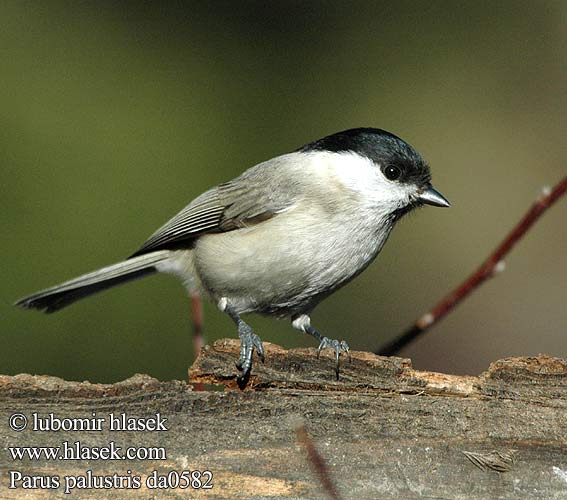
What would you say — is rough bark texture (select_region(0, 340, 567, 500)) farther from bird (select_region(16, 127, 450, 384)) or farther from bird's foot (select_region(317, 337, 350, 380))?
bird (select_region(16, 127, 450, 384))

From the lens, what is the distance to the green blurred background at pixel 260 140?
11.2 feet

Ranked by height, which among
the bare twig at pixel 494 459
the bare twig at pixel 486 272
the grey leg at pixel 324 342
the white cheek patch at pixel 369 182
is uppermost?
the white cheek patch at pixel 369 182

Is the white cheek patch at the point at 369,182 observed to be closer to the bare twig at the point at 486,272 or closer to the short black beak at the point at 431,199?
the short black beak at the point at 431,199

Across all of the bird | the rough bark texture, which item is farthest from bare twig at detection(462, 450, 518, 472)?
the bird

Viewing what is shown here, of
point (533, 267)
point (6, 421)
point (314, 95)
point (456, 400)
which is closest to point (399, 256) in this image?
point (533, 267)

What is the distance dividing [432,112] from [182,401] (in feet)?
10.7

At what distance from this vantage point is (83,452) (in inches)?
67.2

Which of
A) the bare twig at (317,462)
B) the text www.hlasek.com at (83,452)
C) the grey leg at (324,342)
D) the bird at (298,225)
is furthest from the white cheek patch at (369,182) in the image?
the text www.hlasek.com at (83,452)

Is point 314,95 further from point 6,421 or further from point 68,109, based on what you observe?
point 6,421

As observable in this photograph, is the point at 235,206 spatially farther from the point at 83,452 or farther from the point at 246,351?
the point at 83,452

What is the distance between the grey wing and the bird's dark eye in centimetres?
29

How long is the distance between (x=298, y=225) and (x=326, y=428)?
2.56 ft

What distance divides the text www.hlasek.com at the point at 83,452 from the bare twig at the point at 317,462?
12.0 inches

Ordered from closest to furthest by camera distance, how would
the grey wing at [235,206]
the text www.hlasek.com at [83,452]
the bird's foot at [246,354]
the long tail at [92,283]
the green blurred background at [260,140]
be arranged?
the text www.hlasek.com at [83,452] < the bird's foot at [246,354] < the grey wing at [235,206] < the long tail at [92,283] < the green blurred background at [260,140]
